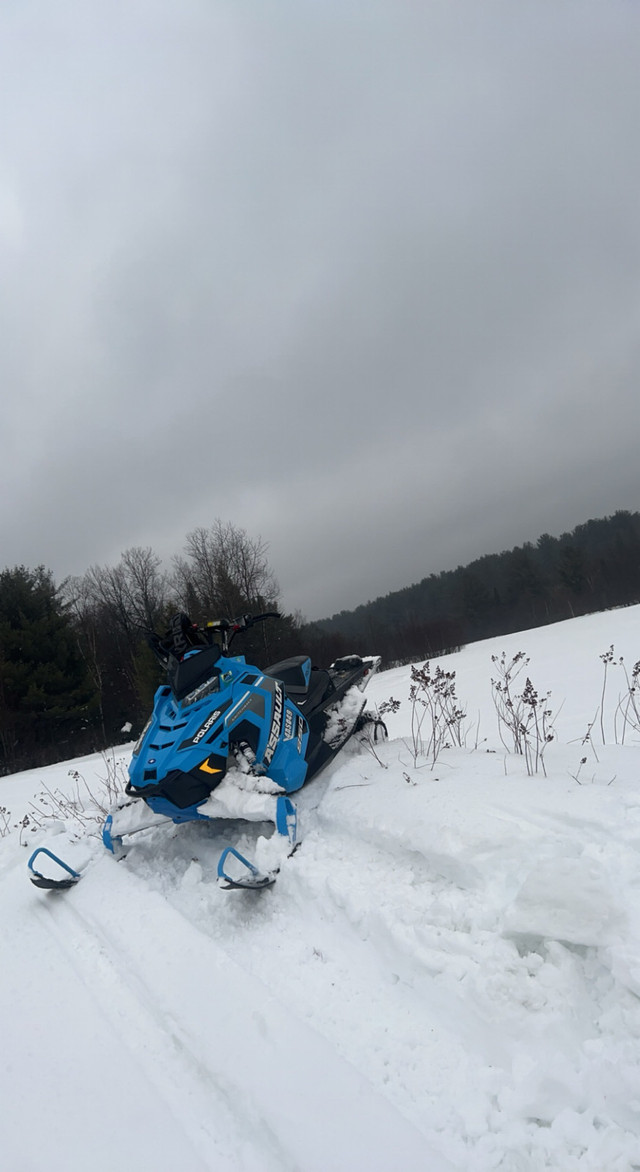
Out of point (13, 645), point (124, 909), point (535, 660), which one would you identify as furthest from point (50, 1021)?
point (13, 645)

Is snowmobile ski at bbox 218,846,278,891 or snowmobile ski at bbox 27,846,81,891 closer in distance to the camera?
snowmobile ski at bbox 218,846,278,891

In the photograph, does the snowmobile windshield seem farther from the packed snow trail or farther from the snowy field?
the packed snow trail

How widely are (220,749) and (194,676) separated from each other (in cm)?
49

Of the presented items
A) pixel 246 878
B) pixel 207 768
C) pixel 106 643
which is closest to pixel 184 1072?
pixel 246 878

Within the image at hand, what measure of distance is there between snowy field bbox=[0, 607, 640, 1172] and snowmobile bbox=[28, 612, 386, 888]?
10.7 inches

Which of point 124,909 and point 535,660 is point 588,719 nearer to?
point 124,909

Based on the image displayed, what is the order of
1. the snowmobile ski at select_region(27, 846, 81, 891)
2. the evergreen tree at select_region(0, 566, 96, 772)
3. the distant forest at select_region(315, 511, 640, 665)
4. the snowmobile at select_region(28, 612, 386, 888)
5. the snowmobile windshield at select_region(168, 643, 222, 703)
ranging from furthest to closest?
1. the distant forest at select_region(315, 511, 640, 665)
2. the evergreen tree at select_region(0, 566, 96, 772)
3. the snowmobile windshield at select_region(168, 643, 222, 703)
4. the snowmobile ski at select_region(27, 846, 81, 891)
5. the snowmobile at select_region(28, 612, 386, 888)

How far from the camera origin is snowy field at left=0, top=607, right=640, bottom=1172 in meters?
1.50

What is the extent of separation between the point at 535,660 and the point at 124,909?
40.9 ft

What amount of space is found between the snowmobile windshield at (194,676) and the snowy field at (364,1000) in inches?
38.1

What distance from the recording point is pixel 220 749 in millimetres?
3168

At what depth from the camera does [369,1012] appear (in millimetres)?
1928

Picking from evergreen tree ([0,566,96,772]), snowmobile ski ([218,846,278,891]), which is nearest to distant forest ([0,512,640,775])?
evergreen tree ([0,566,96,772])

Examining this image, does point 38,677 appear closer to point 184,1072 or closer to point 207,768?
point 207,768
